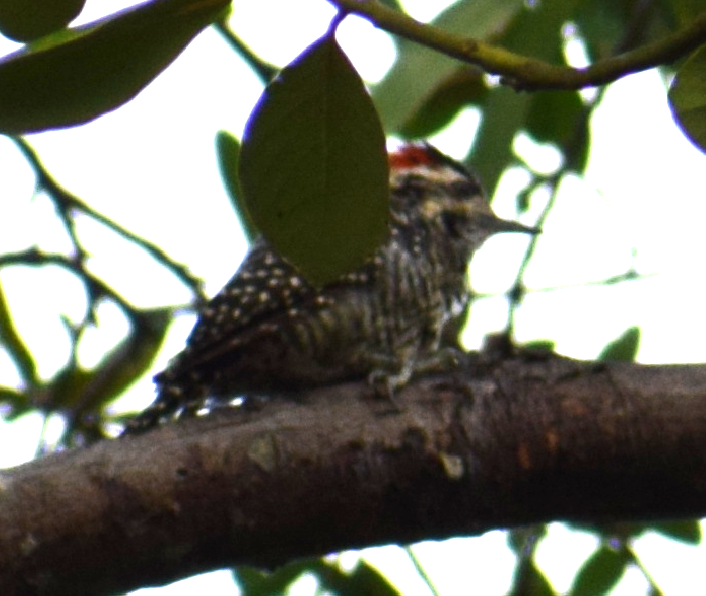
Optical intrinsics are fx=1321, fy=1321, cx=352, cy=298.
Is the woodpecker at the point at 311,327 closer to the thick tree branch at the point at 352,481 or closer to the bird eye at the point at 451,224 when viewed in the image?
the bird eye at the point at 451,224

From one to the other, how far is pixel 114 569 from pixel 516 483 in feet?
2.21

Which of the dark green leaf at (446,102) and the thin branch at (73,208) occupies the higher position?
the dark green leaf at (446,102)

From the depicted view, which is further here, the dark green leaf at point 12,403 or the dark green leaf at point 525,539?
the dark green leaf at point 12,403

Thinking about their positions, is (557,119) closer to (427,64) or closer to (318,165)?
(427,64)

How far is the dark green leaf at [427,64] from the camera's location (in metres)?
2.82

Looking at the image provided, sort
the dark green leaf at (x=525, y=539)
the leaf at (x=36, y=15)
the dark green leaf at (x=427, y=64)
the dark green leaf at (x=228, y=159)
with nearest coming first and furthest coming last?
the leaf at (x=36, y=15), the dark green leaf at (x=427, y=64), the dark green leaf at (x=525, y=539), the dark green leaf at (x=228, y=159)

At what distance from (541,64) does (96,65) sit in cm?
50

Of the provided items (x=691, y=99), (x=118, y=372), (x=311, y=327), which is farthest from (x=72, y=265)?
(x=691, y=99)

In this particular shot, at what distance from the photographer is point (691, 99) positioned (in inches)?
56.7

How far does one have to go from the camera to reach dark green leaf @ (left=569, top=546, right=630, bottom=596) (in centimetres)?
312

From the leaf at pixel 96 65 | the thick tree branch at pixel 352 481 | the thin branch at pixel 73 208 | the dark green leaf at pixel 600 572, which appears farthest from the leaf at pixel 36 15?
the thin branch at pixel 73 208

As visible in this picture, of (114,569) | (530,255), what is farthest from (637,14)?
(114,569)

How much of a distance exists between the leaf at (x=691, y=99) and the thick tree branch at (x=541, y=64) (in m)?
0.04

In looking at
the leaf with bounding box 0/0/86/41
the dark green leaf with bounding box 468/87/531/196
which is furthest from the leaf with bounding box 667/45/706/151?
the dark green leaf with bounding box 468/87/531/196
